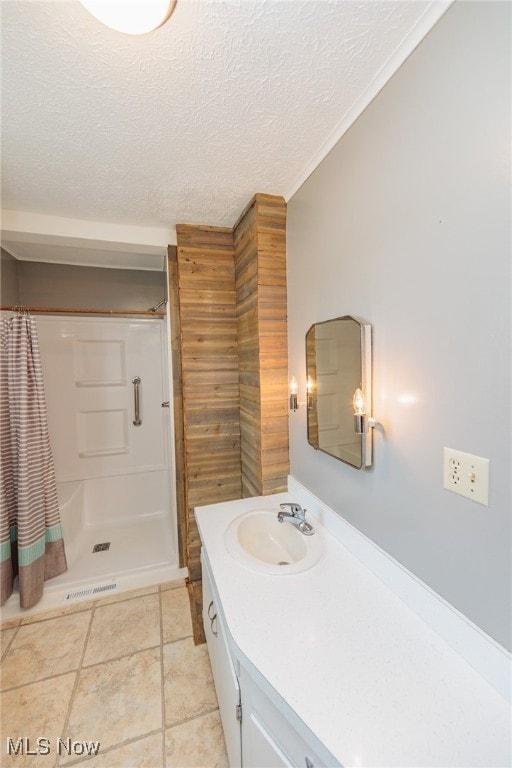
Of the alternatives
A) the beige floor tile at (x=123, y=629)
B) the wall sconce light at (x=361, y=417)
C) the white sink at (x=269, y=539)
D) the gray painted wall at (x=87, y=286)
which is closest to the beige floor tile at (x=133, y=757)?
the beige floor tile at (x=123, y=629)

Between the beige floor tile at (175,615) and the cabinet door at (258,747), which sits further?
the beige floor tile at (175,615)

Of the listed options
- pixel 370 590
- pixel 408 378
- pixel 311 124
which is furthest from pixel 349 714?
pixel 311 124

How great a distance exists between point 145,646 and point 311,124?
261 centimetres

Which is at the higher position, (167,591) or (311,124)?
(311,124)

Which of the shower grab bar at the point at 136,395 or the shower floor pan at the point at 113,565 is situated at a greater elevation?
the shower grab bar at the point at 136,395

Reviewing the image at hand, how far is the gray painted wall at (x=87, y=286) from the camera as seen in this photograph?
8.32 feet

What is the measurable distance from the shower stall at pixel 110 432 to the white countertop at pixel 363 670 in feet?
5.22

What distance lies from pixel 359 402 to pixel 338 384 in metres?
0.22

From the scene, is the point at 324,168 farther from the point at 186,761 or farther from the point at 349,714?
the point at 186,761

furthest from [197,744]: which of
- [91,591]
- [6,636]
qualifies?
[6,636]

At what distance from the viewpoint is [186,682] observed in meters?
1.48

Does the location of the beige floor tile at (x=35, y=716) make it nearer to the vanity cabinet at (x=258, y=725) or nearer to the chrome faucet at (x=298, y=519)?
the vanity cabinet at (x=258, y=725)

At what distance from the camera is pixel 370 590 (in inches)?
40.1

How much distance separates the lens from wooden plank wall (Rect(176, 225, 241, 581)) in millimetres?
A: 2012
